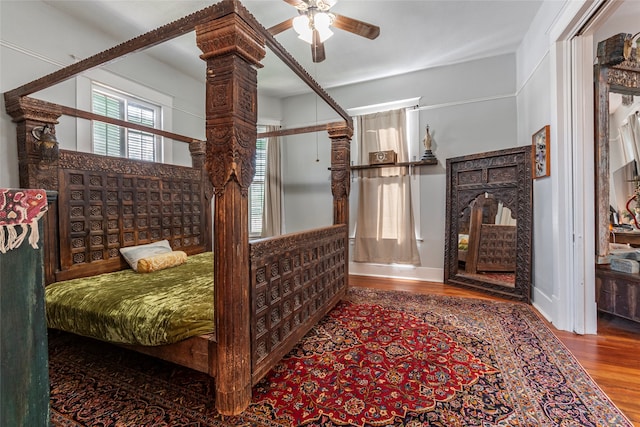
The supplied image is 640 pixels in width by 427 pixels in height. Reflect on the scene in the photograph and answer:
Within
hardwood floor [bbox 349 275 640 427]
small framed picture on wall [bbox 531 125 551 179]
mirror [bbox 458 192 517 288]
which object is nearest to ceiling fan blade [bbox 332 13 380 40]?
small framed picture on wall [bbox 531 125 551 179]

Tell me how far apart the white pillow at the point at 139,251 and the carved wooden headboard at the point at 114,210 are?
0.10 meters

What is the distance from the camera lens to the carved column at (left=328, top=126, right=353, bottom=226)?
10.3ft

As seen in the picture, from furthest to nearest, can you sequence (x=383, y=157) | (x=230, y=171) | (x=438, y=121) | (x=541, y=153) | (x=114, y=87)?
(x=383, y=157)
(x=438, y=121)
(x=114, y=87)
(x=541, y=153)
(x=230, y=171)

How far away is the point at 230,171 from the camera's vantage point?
1.36 m

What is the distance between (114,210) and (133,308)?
159 cm

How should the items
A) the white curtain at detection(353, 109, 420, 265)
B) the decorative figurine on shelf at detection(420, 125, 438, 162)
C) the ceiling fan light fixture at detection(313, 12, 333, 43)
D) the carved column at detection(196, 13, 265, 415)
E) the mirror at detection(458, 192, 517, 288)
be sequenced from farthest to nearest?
the white curtain at detection(353, 109, 420, 265) < the decorative figurine on shelf at detection(420, 125, 438, 162) < the mirror at detection(458, 192, 517, 288) < the ceiling fan light fixture at detection(313, 12, 333, 43) < the carved column at detection(196, 13, 265, 415)

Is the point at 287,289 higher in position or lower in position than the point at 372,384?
higher

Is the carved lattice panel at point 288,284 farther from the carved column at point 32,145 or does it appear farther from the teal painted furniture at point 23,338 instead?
the carved column at point 32,145

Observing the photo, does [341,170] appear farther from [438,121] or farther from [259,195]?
[259,195]

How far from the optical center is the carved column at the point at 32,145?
221cm

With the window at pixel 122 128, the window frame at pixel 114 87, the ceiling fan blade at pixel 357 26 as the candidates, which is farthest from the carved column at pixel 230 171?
the window at pixel 122 128

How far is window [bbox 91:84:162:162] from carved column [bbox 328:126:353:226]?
242 centimetres

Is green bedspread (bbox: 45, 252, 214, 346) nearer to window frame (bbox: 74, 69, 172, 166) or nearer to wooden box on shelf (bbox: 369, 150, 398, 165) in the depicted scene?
window frame (bbox: 74, 69, 172, 166)

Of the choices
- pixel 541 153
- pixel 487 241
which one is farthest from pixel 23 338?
pixel 487 241
